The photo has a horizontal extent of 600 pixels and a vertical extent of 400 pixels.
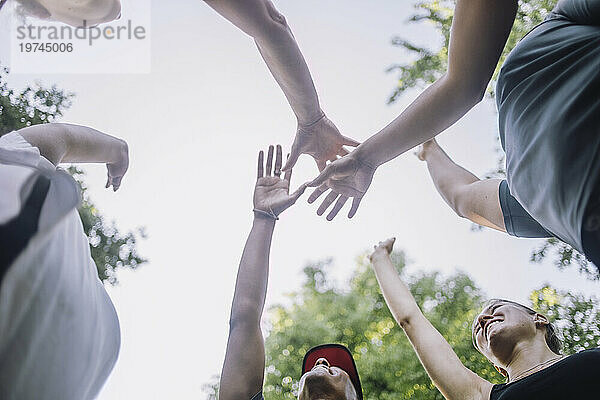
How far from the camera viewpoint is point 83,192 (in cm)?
405

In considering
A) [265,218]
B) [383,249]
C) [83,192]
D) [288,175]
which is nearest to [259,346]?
[265,218]

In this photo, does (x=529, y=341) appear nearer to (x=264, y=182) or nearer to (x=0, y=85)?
(x=264, y=182)

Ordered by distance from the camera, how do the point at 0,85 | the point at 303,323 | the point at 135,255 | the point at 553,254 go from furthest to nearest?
the point at 303,323 → the point at 135,255 → the point at 553,254 → the point at 0,85

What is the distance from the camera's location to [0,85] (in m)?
3.36

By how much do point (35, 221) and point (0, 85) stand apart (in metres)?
3.43

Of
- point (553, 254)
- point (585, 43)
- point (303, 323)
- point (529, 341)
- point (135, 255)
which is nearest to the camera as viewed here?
point (585, 43)

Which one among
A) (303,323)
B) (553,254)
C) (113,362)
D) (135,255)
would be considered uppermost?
(113,362)

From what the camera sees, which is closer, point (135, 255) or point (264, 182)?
point (264, 182)

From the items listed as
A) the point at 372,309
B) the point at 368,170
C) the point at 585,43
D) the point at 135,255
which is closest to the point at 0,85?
the point at 135,255

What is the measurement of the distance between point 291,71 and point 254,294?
726 mm

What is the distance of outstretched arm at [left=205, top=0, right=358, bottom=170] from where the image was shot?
133 cm

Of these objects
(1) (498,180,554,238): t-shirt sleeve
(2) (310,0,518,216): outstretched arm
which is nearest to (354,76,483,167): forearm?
(2) (310,0,518,216): outstretched arm

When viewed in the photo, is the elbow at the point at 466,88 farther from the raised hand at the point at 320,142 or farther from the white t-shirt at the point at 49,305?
the raised hand at the point at 320,142

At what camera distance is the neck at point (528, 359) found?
155cm
